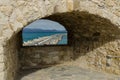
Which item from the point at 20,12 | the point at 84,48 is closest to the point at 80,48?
the point at 84,48

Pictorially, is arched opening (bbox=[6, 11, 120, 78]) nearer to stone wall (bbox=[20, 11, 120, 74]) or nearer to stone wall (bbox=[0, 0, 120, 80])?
stone wall (bbox=[20, 11, 120, 74])

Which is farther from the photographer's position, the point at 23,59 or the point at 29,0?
the point at 23,59

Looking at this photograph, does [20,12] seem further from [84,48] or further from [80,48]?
[80,48]

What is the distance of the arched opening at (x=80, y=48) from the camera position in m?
5.16

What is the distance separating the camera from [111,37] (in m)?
5.22

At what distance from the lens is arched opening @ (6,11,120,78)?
203 inches

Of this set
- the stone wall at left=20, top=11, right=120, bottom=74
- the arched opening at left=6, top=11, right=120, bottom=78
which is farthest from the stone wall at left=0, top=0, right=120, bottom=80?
the arched opening at left=6, top=11, right=120, bottom=78

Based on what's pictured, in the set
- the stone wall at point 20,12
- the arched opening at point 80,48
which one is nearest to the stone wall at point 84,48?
the arched opening at point 80,48

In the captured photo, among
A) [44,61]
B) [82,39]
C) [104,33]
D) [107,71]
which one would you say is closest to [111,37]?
[104,33]

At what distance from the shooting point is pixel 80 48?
639 cm

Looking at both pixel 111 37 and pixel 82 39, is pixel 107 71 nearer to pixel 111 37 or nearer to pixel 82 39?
pixel 111 37

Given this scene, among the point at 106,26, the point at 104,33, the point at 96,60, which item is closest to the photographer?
the point at 106,26

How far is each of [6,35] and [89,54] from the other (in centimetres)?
313

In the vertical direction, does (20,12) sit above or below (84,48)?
above
